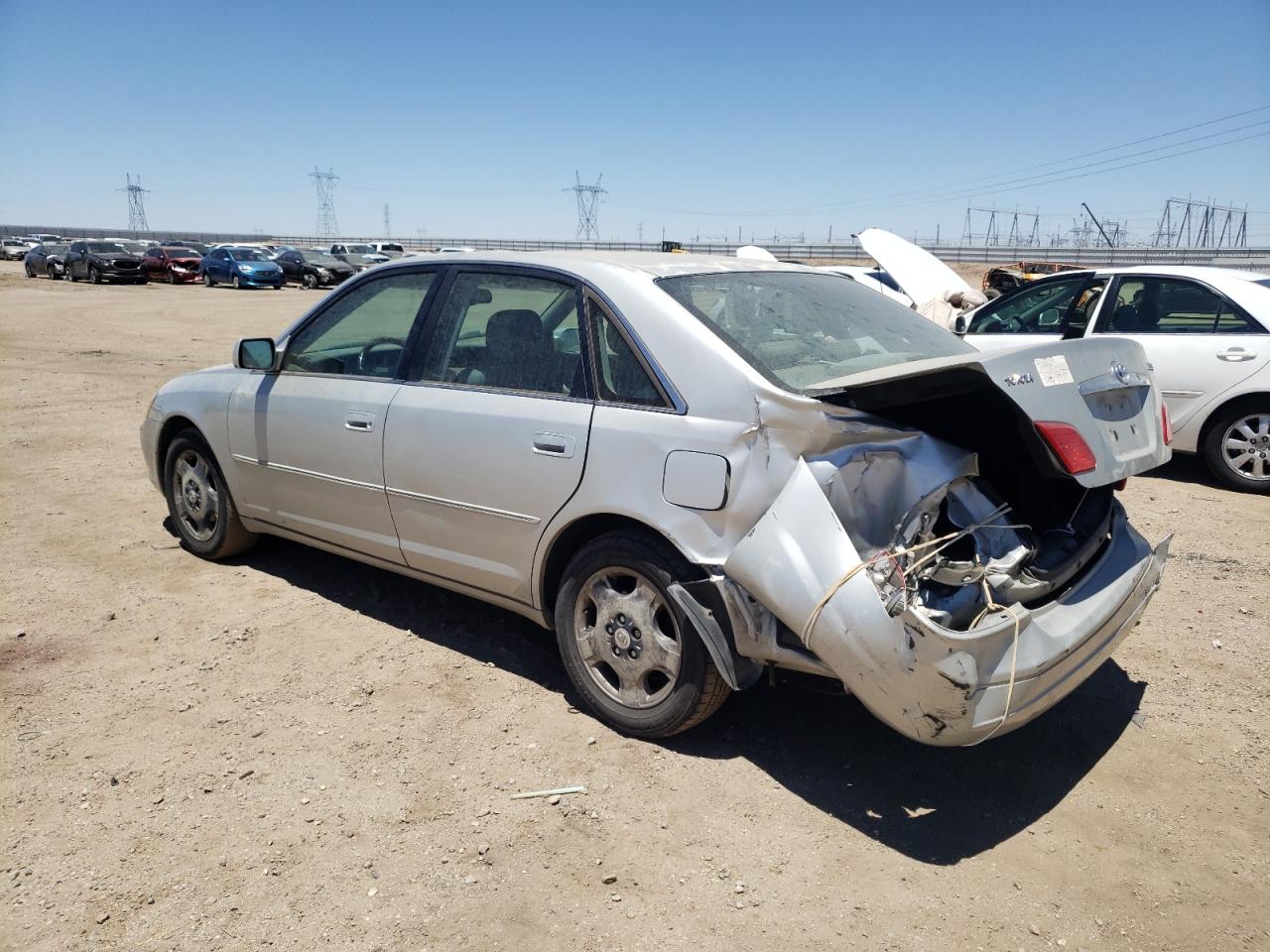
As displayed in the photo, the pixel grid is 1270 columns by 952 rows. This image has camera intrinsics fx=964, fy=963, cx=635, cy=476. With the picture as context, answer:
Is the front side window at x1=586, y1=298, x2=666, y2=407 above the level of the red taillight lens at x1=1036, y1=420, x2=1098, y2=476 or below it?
above

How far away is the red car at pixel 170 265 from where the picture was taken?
3466cm

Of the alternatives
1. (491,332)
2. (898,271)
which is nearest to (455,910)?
(491,332)

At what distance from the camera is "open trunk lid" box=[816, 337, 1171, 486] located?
2.83 metres

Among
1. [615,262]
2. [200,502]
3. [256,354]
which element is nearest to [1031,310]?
[615,262]

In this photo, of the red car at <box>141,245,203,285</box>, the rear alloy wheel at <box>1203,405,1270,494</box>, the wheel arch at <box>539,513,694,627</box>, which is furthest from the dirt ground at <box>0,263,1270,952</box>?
the red car at <box>141,245,203,285</box>

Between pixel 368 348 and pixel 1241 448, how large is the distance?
6.19m

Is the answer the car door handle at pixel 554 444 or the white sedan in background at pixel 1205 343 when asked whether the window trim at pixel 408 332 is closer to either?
the car door handle at pixel 554 444

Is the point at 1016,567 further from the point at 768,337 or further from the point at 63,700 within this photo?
the point at 63,700

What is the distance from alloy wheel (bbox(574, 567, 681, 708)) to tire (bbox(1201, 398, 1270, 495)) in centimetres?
562

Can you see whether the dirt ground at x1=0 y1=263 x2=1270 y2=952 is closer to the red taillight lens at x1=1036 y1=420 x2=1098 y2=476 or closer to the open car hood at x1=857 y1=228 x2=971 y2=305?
the red taillight lens at x1=1036 y1=420 x2=1098 y2=476

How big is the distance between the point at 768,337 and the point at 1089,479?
1141 mm

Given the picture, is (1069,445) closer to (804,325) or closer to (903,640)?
(903,640)

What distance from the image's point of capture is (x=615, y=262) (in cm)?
370

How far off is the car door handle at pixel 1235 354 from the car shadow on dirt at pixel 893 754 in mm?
3913
